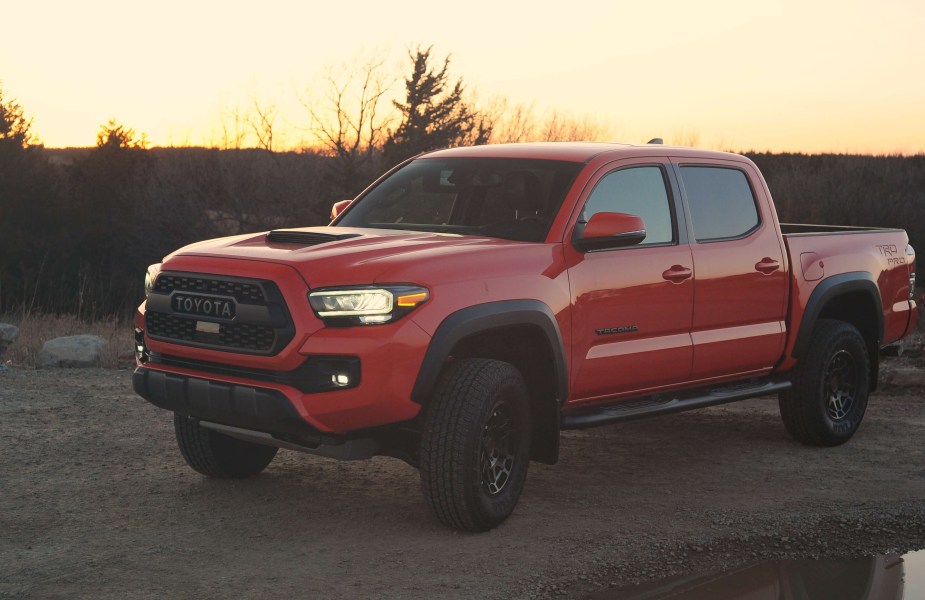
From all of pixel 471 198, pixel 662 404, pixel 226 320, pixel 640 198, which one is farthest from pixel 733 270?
pixel 226 320

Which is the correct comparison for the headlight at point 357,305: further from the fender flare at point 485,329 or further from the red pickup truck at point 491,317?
the fender flare at point 485,329

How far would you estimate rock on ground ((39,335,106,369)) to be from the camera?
12.2 metres

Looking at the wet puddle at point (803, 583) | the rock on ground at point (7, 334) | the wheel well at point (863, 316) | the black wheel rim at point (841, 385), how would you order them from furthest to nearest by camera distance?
the rock on ground at point (7, 334), the wheel well at point (863, 316), the black wheel rim at point (841, 385), the wet puddle at point (803, 583)

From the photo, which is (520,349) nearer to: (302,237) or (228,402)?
(302,237)

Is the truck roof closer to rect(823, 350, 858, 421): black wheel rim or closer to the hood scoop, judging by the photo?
the hood scoop

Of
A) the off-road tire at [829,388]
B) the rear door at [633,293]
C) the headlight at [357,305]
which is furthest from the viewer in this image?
the off-road tire at [829,388]

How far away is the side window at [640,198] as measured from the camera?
6316mm

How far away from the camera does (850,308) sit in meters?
8.36

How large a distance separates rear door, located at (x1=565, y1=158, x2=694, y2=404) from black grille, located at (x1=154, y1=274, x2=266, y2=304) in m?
1.71

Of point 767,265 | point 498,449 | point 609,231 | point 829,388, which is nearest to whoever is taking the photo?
point 498,449

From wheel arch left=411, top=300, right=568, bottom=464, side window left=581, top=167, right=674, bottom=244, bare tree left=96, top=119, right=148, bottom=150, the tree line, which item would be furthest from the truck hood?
bare tree left=96, top=119, right=148, bottom=150

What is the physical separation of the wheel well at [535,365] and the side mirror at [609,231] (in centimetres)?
60

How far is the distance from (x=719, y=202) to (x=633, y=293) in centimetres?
129

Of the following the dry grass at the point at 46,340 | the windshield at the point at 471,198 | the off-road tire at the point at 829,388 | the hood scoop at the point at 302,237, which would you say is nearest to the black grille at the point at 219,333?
the hood scoop at the point at 302,237
